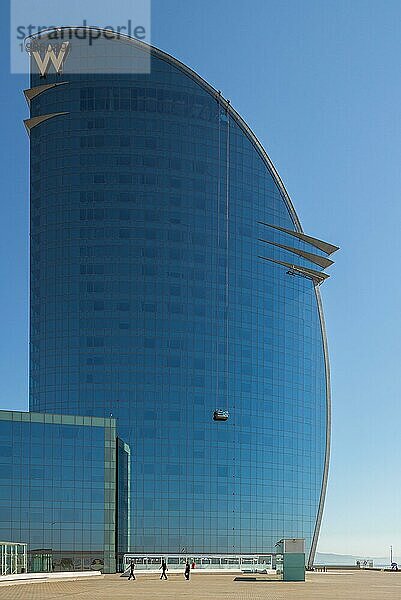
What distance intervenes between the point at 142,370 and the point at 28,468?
137ft

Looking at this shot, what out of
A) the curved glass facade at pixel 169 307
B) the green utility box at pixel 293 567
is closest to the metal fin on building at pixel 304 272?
the curved glass facade at pixel 169 307

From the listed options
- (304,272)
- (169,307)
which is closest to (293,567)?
(169,307)

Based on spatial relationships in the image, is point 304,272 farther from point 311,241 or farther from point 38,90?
point 38,90

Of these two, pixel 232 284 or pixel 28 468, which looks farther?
pixel 232 284

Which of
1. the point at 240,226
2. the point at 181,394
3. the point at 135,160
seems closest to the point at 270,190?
the point at 240,226

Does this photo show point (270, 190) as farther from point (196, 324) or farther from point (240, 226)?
point (196, 324)

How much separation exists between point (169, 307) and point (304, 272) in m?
24.8

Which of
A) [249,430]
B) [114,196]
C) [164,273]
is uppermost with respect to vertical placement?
[114,196]

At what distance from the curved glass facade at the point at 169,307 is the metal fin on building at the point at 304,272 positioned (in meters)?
1.04

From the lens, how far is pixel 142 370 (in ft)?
439

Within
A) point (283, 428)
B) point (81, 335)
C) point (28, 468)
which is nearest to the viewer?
point (28, 468)

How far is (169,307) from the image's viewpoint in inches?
5359

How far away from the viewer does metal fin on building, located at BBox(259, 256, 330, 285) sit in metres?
147

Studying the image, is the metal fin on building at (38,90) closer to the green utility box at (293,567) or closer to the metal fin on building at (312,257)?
the metal fin on building at (312,257)
